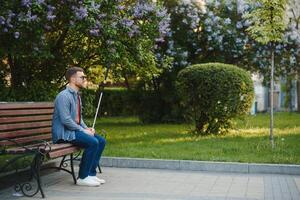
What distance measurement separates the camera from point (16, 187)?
24.0 feet

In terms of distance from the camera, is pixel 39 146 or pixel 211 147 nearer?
pixel 39 146

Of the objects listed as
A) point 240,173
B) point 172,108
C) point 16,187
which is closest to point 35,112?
point 16,187

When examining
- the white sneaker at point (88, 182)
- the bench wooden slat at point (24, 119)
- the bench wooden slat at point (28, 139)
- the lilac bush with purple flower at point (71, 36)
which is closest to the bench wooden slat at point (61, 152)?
the white sneaker at point (88, 182)

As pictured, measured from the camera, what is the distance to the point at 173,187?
319 inches

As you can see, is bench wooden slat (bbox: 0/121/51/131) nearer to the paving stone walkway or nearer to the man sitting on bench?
the man sitting on bench

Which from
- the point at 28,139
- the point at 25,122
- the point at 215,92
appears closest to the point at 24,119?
the point at 25,122

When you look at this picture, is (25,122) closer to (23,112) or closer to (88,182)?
(23,112)

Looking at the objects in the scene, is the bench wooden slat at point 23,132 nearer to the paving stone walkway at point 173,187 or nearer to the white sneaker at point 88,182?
the paving stone walkway at point 173,187

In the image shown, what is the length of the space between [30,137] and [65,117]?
846 mm

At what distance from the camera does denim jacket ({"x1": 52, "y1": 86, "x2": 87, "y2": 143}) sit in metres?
7.85

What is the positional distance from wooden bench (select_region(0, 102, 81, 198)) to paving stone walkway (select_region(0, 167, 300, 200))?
0.37 metres

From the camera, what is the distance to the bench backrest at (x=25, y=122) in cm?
767

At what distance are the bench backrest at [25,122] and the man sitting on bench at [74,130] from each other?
0.48 meters

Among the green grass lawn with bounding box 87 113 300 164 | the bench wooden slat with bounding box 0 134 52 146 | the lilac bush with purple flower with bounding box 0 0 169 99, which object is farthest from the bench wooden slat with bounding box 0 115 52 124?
the lilac bush with purple flower with bounding box 0 0 169 99
